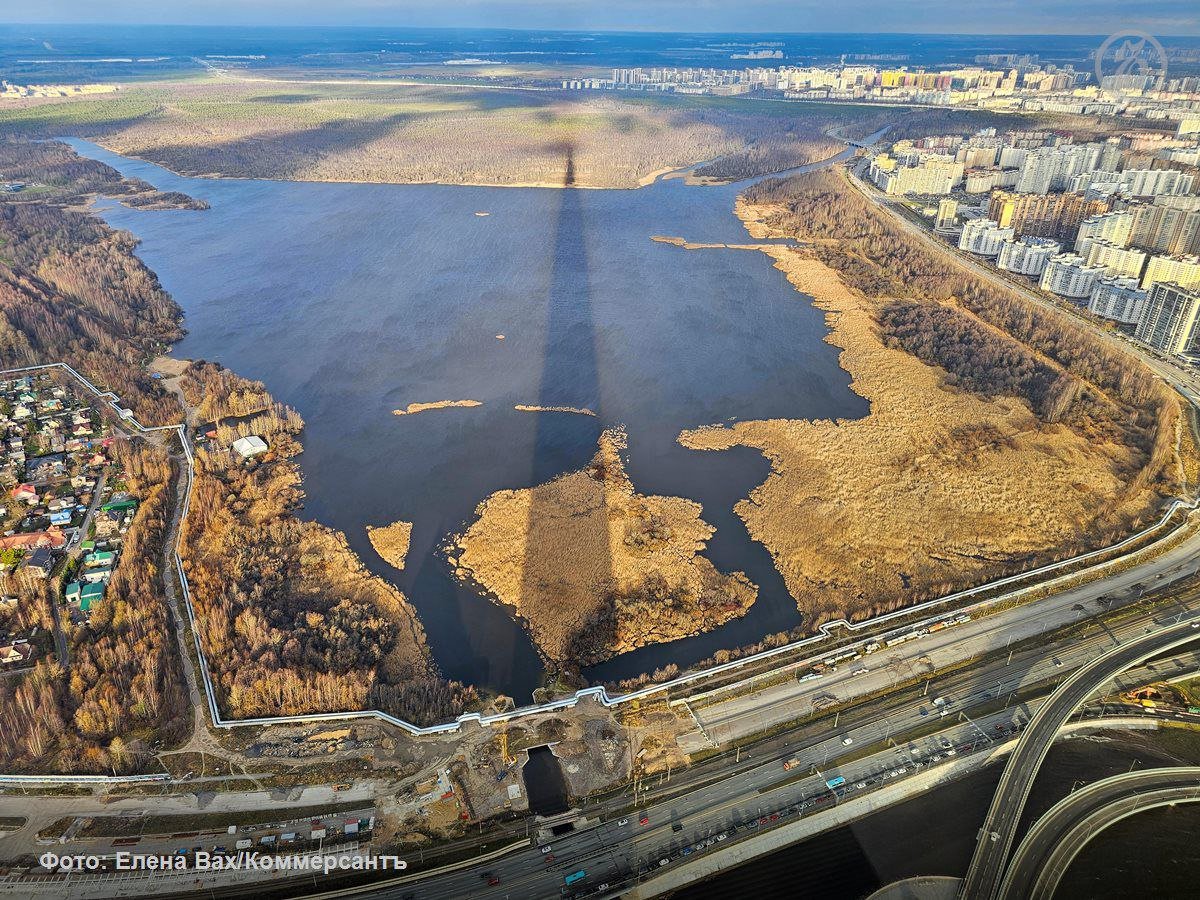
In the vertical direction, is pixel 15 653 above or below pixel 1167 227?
below

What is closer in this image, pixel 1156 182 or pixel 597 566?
pixel 597 566

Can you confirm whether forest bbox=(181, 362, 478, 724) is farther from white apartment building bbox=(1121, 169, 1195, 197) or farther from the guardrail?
white apartment building bbox=(1121, 169, 1195, 197)

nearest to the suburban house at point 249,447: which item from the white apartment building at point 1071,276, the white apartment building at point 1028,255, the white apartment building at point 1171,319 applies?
the white apartment building at point 1171,319

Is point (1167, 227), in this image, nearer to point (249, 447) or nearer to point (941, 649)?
point (941, 649)

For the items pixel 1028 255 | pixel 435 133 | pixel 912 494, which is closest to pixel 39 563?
pixel 912 494

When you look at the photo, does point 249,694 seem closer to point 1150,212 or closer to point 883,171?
point 1150,212

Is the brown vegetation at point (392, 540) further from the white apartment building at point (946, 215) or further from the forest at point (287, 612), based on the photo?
the white apartment building at point (946, 215)
